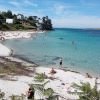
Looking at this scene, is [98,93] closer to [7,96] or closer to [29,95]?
[29,95]

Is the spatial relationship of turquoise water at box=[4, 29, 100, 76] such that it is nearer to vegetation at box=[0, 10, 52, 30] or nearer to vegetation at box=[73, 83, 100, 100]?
vegetation at box=[73, 83, 100, 100]

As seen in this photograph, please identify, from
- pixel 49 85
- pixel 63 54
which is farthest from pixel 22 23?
pixel 49 85

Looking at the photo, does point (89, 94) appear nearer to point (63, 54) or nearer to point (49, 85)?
point (49, 85)

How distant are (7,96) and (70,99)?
15.5ft

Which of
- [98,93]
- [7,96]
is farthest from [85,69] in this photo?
[98,93]

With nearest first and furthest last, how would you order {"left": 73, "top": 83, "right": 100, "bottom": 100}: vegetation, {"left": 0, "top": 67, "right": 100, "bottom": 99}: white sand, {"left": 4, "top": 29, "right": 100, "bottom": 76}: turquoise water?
{"left": 73, "top": 83, "right": 100, "bottom": 100}: vegetation, {"left": 0, "top": 67, "right": 100, "bottom": 99}: white sand, {"left": 4, "top": 29, "right": 100, "bottom": 76}: turquoise water

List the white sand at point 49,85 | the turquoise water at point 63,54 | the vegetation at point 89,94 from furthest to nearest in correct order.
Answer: the turquoise water at point 63,54 → the white sand at point 49,85 → the vegetation at point 89,94

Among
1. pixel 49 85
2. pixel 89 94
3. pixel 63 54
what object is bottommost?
pixel 49 85

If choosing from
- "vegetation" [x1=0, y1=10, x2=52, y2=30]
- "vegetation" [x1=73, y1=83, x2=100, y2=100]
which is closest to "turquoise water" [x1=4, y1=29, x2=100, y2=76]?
"vegetation" [x1=73, y1=83, x2=100, y2=100]

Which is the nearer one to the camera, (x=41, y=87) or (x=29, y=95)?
(x=41, y=87)

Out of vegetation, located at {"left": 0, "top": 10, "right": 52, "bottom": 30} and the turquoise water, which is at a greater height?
vegetation, located at {"left": 0, "top": 10, "right": 52, "bottom": 30}

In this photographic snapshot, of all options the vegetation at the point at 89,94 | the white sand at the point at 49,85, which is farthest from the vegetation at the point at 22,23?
the vegetation at the point at 89,94

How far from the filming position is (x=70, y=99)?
22703 millimetres

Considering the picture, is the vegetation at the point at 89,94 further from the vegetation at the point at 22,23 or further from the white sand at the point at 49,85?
the vegetation at the point at 22,23
